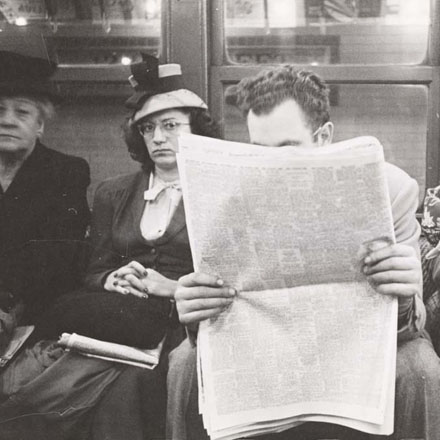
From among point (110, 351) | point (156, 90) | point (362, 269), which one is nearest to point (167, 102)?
point (156, 90)

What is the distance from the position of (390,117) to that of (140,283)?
113cm

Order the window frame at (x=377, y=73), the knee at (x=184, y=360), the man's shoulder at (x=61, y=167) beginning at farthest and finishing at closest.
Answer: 1. the window frame at (x=377, y=73)
2. the man's shoulder at (x=61, y=167)
3. the knee at (x=184, y=360)

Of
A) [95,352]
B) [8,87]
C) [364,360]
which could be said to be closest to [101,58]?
[8,87]

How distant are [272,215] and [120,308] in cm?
71

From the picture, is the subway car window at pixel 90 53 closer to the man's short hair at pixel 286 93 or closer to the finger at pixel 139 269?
the finger at pixel 139 269

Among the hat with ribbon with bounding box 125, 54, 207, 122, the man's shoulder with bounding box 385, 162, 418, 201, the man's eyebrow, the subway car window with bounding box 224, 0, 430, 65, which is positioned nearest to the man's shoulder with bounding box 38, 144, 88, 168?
the hat with ribbon with bounding box 125, 54, 207, 122

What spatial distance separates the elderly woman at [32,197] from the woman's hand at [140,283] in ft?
0.71

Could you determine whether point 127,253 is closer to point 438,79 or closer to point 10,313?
point 10,313

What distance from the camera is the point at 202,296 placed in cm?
158

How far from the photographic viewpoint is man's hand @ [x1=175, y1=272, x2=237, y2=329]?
1.58m

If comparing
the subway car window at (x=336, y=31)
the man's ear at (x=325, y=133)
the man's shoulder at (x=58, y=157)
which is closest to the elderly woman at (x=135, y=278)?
the man's shoulder at (x=58, y=157)

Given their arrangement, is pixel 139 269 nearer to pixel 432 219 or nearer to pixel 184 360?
pixel 184 360

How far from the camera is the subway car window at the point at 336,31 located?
259 cm

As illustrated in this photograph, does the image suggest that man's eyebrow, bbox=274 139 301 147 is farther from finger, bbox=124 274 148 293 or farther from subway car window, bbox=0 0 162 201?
subway car window, bbox=0 0 162 201
